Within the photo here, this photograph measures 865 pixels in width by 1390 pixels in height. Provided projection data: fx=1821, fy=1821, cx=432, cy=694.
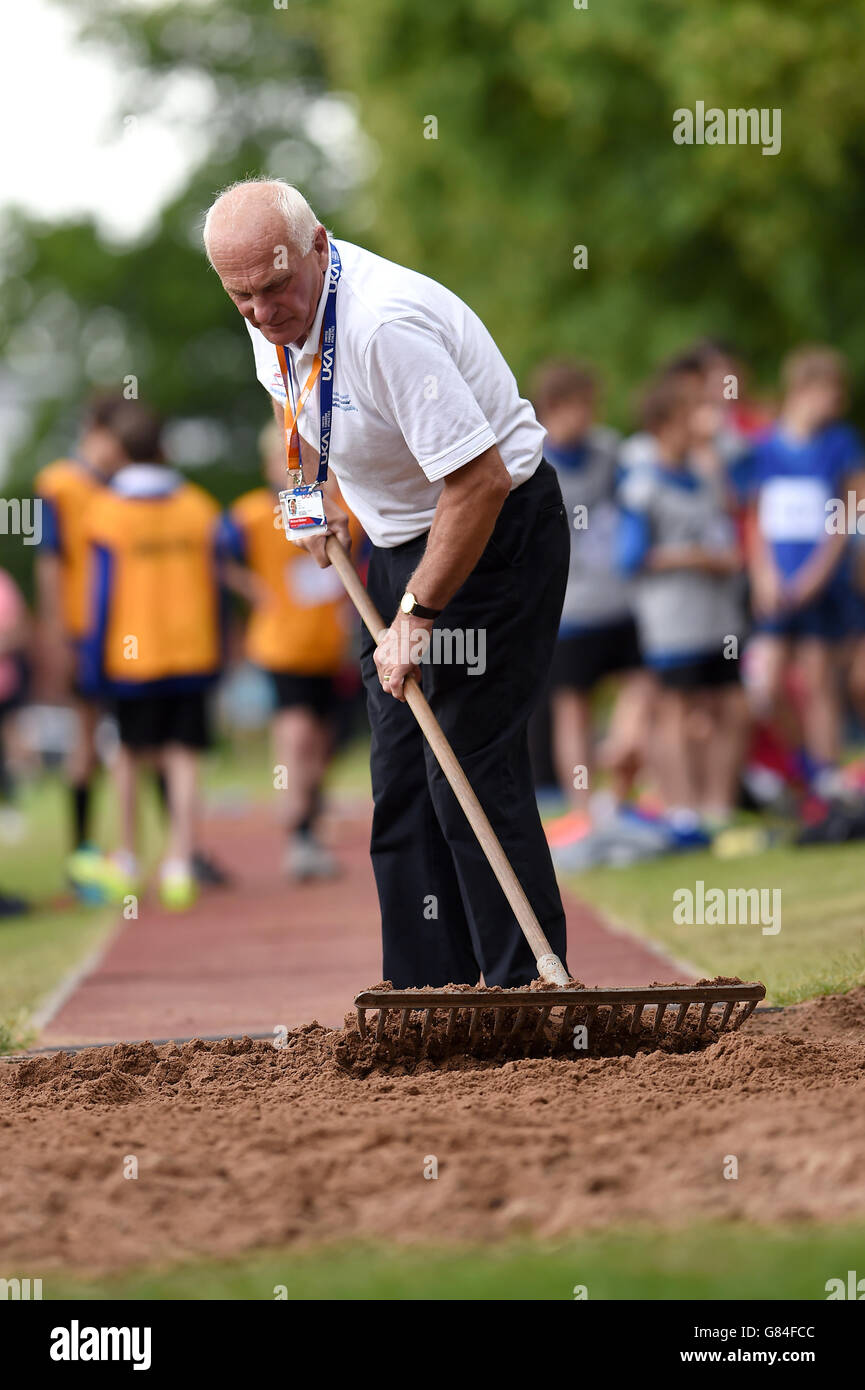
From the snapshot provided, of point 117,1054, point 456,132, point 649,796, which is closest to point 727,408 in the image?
point 649,796

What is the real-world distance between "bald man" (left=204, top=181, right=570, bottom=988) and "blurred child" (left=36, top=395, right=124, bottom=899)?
4.60m

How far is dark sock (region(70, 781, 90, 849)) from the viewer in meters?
9.72

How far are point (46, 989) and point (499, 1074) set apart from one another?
Result: 8.43ft

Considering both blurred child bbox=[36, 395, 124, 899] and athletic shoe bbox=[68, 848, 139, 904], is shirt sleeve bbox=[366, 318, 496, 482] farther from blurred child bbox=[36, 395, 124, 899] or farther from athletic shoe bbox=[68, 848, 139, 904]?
blurred child bbox=[36, 395, 124, 899]

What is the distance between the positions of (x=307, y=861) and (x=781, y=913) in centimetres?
356

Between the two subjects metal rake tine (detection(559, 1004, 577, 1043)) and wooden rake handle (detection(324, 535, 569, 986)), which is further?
wooden rake handle (detection(324, 535, 569, 986))

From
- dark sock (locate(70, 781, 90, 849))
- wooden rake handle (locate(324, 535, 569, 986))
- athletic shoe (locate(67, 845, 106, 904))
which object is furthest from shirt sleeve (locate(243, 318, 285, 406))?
dark sock (locate(70, 781, 90, 849))

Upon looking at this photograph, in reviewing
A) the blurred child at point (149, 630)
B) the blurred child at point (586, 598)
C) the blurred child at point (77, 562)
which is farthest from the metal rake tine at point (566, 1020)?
the blurred child at point (77, 562)

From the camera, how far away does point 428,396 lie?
4.27 metres

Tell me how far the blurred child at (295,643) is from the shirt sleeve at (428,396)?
17.9 feet

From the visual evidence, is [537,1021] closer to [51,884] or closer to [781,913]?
[781,913]

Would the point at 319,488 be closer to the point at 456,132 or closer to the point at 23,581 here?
the point at 456,132

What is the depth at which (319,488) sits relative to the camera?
192 inches
